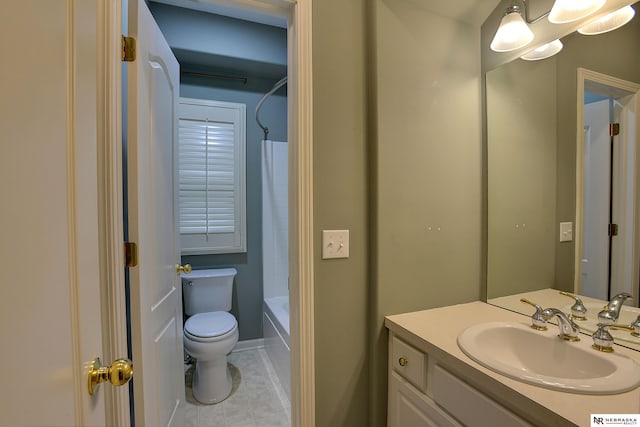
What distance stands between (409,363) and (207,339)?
1380 mm

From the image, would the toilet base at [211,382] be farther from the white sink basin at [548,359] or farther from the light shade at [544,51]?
the light shade at [544,51]

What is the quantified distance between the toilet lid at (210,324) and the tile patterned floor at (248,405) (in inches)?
18.7

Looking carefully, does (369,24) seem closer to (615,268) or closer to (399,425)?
(615,268)

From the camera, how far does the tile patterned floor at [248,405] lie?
1833mm

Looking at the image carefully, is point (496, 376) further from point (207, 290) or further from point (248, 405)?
point (207, 290)

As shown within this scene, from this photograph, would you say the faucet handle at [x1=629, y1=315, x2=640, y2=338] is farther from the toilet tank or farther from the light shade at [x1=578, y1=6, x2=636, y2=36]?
the toilet tank

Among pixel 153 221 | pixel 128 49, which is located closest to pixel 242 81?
pixel 128 49

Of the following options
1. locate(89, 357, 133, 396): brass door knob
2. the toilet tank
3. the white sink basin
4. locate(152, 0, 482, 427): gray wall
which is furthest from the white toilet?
the white sink basin

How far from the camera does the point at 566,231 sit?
3.97ft

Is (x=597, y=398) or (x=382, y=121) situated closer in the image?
(x=597, y=398)

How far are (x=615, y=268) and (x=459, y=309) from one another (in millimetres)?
573

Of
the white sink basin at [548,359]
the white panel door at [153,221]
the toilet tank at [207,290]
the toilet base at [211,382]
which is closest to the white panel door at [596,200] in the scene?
the white sink basin at [548,359]

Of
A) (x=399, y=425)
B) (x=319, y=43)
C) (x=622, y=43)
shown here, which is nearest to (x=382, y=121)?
(x=319, y=43)

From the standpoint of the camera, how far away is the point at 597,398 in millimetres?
721
